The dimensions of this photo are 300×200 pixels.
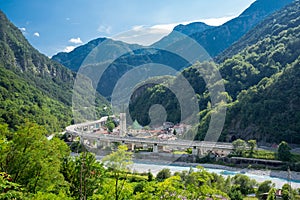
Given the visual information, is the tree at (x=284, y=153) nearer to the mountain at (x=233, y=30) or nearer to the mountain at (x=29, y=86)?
the mountain at (x=29, y=86)

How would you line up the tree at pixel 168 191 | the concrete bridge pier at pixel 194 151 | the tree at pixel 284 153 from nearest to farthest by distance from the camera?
the tree at pixel 168 191
the tree at pixel 284 153
the concrete bridge pier at pixel 194 151

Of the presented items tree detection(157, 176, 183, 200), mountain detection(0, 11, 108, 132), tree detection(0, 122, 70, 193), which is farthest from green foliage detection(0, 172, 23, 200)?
mountain detection(0, 11, 108, 132)

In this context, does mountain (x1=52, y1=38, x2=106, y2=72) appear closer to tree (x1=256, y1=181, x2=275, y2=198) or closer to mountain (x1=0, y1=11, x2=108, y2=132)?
mountain (x1=0, y1=11, x2=108, y2=132)

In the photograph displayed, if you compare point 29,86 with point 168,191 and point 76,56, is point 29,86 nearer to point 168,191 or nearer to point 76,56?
point 168,191

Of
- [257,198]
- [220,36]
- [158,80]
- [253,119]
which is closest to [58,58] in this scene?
[220,36]

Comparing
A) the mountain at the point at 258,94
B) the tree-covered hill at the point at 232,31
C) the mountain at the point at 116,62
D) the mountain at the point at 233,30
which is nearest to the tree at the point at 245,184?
the mountain at the point at 258,94

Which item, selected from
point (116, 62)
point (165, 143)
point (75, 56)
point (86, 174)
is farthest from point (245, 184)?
point (75, 56)
